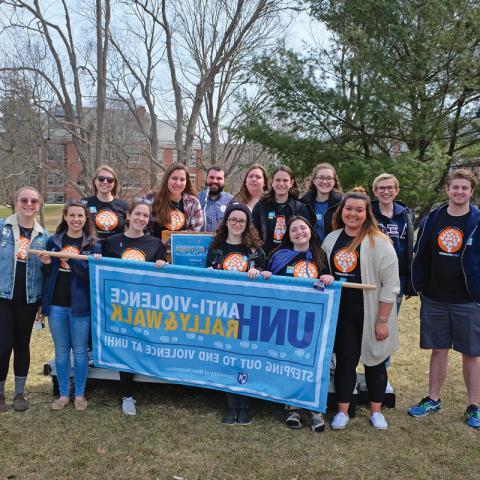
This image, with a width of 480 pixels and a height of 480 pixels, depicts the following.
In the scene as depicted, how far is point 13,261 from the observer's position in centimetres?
411

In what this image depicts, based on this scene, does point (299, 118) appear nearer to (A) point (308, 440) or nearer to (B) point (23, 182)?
(A) point (308, 440)

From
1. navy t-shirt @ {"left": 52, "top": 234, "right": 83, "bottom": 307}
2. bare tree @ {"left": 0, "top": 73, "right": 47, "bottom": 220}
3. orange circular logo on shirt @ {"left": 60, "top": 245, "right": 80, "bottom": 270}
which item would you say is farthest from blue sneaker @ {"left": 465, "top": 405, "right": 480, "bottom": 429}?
bare tree @ {"left": 0, "top": 73, "right": 47, "bottom": 220}

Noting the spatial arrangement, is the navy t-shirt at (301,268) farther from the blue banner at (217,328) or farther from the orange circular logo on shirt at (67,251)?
the orange circular logo on shirt at (67,251)

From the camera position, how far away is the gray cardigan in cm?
390

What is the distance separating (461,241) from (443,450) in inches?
71.2

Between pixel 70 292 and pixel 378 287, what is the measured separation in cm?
282

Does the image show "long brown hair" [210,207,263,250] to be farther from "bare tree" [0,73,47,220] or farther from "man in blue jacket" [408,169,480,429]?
"bare tree" [0,73,47,220]

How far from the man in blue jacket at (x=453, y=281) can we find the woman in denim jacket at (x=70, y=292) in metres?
3.18

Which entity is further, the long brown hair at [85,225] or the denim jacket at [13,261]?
the long brown hair at [85,225]

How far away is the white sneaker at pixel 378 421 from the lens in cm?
412

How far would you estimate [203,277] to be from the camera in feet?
13.7

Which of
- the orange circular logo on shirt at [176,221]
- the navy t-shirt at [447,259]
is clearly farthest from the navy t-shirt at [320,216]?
the orange circular logo on shirt at [176,221]

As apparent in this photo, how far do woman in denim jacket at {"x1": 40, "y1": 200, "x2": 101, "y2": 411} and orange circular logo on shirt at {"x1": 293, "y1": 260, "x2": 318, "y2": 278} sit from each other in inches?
74.4

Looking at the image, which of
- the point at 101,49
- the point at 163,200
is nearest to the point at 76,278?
the point at 163,200
